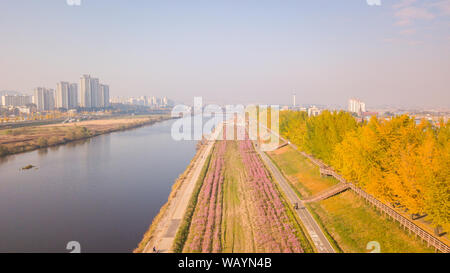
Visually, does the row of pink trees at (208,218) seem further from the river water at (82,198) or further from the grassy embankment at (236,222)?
the river water at (82,198)

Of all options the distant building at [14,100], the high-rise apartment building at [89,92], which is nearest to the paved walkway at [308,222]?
the high-rise apartment building at [89,92]

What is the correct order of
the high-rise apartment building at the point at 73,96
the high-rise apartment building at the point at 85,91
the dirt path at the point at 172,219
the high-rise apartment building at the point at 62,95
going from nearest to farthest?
the dirt path at the point at 172,219 → the high-rise apartment building at the point at 62,95 → the high-rise apartment building at the point at 73,96 → the high-rise apartment building at the point at 85,91

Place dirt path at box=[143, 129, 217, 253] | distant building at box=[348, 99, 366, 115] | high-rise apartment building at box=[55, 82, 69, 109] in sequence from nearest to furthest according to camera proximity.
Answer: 1. dirt path at box=[143, 129, 217, 253]
2. distant building at box=[348, 99, 366, 115]
3. high-rise apartment building at box=[55, 82, 69, 109]

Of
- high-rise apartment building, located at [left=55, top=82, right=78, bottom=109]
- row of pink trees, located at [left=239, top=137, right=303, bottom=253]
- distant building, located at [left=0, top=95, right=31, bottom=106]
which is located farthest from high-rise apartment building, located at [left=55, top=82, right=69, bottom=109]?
row of pink trees, located at [left=239, top=137, right=303, bottom=253]

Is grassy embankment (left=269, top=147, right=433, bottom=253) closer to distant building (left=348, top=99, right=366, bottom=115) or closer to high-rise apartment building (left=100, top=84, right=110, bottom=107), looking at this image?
distant building (left=348, top=99, right=366, bottom=115)

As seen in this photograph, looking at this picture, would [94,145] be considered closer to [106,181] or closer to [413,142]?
[106,181]

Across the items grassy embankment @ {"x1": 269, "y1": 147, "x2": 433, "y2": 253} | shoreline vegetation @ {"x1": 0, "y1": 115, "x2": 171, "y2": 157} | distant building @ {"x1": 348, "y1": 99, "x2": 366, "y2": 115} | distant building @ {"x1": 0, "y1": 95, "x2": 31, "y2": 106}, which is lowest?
grassy embankment @ {"x1": 269, "y1": 147, "x2": 433, "y2": 253}
